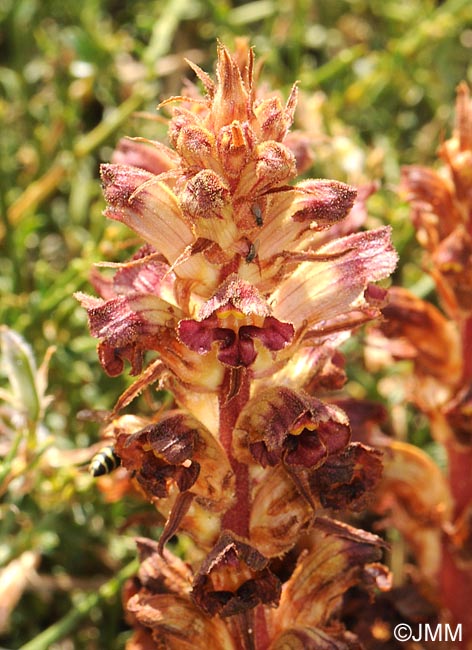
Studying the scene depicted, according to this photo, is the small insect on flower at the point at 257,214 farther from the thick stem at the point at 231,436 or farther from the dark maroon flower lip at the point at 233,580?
the dark maroon flower lip at the point at 233,580

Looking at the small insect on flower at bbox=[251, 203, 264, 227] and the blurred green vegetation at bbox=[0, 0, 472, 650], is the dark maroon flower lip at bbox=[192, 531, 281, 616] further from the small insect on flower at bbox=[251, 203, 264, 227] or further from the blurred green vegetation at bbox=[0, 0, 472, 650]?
the blurred green vegetation at bbox=[0, 0, 472, 650]

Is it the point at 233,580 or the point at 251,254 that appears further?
the point at 233,580

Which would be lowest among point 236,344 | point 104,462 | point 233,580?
point 233,580

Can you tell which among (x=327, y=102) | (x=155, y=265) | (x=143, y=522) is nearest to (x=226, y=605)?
(x=143, y=522)

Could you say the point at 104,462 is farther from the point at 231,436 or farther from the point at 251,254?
the point at 251,254

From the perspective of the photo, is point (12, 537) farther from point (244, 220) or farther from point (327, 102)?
point (327, 102)
